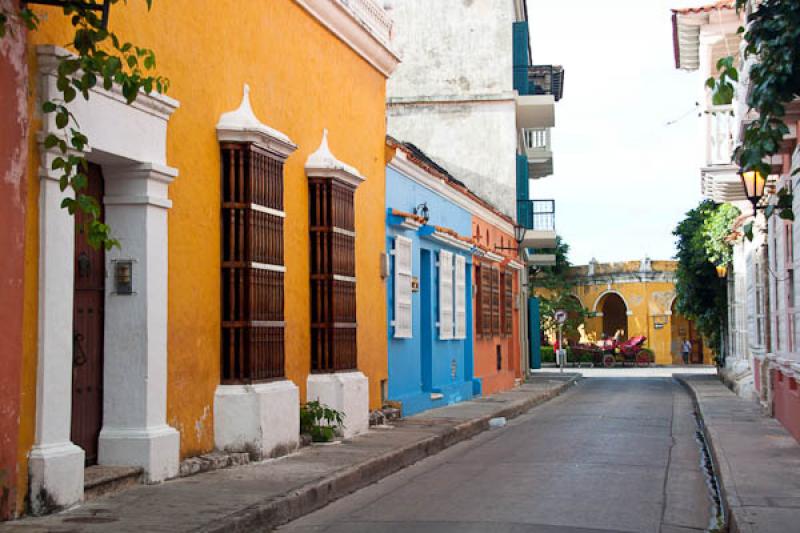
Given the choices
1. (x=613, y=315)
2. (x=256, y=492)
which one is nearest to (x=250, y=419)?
(x=256, y=492)

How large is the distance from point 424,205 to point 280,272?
24.8ft

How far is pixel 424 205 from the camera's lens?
18.4 m

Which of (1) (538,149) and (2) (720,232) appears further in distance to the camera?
(1) (538,149)

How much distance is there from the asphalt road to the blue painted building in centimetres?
Answer: 189

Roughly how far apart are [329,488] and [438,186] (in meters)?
10.9

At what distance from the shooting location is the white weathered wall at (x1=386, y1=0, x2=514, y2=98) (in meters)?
29.0

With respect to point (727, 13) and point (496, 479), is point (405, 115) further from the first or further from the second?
point (496, 479)

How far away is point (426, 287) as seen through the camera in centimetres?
1911

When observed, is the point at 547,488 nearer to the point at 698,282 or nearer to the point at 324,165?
the point at 324,165

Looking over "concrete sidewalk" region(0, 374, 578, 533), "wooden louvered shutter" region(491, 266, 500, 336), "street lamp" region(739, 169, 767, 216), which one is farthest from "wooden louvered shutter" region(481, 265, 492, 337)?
"street lamp" region(739, 169, 767, 216)

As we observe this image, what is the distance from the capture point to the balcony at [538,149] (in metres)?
36.6

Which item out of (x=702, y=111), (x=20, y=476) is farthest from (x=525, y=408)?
(x=20, y=476)

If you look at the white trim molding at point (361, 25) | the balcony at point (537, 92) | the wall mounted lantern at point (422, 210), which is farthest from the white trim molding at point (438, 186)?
the balcony at point (537, 92)

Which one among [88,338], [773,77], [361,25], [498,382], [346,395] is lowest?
[498,382]
